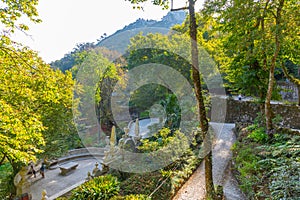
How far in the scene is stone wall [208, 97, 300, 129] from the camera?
10.5 metres

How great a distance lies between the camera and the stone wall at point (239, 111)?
10523 millimetres

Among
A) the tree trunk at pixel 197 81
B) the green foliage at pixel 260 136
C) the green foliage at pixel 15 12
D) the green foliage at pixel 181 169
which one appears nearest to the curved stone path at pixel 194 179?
the green foliage at pixel 181 169

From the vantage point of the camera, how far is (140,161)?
7.91 metres

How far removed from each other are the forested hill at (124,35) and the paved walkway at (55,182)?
45.7ft

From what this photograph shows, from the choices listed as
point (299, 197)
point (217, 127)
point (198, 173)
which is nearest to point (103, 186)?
point (198, 173)

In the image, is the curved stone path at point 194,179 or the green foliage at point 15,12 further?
the curved stone path at point 194,179

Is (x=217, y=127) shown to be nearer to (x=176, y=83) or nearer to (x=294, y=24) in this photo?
(x=176, y=83)

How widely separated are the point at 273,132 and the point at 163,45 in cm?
1101

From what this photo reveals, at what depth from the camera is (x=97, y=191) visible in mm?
5242

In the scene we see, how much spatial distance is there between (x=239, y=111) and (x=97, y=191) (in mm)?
12446

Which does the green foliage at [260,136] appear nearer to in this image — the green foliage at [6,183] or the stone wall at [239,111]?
the stone wall at [239,111]

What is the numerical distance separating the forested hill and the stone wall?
9544 millimetres

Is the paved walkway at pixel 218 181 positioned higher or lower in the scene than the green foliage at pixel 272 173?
lower

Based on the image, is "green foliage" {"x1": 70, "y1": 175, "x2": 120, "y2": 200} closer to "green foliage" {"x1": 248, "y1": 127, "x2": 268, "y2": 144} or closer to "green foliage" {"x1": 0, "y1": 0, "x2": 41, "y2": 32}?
"green foliage" {"x1": 0, "y1": 0, "x2": 41, "y2": 32}
